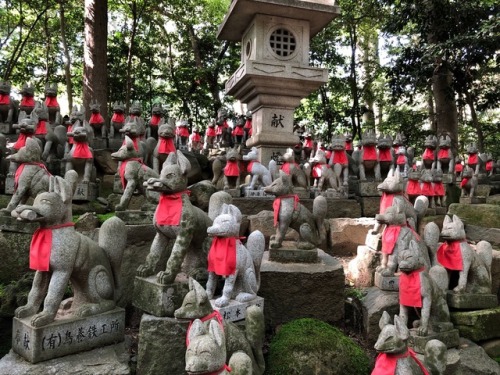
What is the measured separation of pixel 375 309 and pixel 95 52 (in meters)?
9.75

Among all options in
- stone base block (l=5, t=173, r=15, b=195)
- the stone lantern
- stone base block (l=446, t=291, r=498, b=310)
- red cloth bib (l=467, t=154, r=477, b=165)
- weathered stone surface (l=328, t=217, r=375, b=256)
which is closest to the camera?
stone base block (l=446, t=291, r=498, b=310)

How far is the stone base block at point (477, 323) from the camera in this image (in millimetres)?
4652

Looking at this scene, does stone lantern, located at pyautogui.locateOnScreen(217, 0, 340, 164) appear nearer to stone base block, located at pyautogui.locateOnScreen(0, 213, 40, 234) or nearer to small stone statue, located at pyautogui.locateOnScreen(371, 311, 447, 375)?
stone base block, located at pyautogui.locateOnScreen(0, 213, 40, 234)

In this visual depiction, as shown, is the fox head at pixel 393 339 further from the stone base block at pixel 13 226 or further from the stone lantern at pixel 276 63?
the stone lantern at pixel 276 63

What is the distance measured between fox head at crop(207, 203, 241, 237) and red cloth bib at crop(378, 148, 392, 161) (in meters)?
5.19

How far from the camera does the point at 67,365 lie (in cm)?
339

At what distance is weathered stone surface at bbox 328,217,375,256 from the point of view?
7.07 meters

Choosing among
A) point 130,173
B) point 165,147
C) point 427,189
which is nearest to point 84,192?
point 165,147

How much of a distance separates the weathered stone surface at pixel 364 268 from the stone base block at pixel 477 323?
46.0 inches

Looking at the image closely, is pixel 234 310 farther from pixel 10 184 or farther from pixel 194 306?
pixel 10 184

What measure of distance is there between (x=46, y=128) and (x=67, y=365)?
6135 mm

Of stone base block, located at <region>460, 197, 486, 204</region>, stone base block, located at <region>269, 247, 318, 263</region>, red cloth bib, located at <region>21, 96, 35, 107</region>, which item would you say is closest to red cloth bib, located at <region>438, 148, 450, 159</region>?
stone base block, located at <region>460, 197, 486, 204</region>

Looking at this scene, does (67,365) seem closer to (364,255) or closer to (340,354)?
(340,354)

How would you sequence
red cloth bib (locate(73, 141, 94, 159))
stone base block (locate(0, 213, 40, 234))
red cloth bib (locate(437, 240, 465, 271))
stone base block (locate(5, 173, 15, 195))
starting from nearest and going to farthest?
red cloth bib (locate(437, 240, 465, 271))
stone base block (locate(0, 213, 40, 234))
stone base block (locate(5, 173, 15, 195))
red cloth bib (locate(73, 141, 94, 159))
